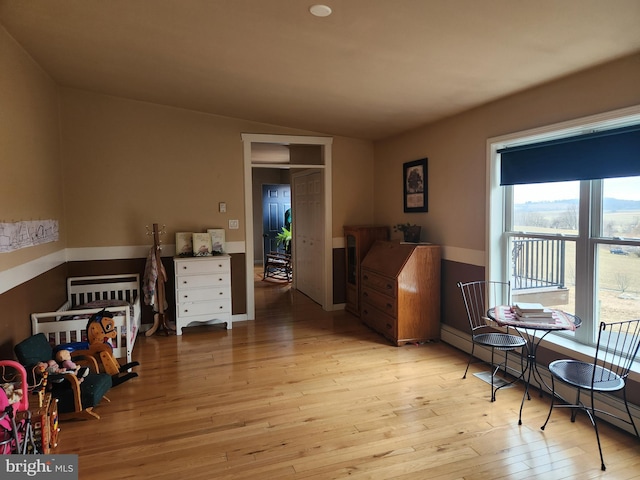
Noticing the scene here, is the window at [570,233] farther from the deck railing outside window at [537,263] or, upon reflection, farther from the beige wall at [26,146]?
the beige wall at [26,146]

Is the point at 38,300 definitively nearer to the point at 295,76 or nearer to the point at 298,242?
the point at 295,76

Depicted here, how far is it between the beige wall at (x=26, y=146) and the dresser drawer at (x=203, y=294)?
52.6 inches

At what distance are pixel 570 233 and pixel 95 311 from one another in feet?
13.1

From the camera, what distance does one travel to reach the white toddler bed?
3.28 m

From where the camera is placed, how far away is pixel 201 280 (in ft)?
15.0

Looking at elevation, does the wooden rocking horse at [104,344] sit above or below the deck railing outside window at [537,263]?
below

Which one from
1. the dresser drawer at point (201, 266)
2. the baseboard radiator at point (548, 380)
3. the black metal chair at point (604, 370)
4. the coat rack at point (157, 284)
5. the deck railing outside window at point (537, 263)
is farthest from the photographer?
the dresser drawer at point (201, 266)

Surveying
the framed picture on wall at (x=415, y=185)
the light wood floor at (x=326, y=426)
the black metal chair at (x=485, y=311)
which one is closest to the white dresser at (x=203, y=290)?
the light wood floor at (x=326, y=426)

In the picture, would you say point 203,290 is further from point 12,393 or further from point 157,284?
point 12,393

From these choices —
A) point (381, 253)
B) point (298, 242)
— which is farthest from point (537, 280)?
point (298, 242)

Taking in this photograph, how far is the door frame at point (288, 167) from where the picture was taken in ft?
16.5

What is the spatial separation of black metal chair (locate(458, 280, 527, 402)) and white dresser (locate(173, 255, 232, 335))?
2.66 meters

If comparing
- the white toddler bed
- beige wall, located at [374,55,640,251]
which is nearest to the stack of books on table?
beige wall, located at [374,55,640,251]

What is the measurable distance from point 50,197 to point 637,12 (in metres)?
4.61
